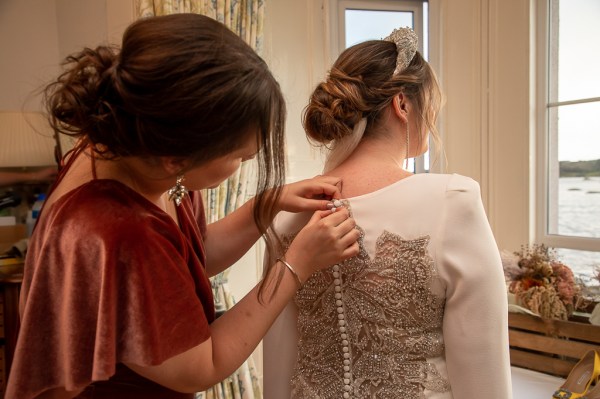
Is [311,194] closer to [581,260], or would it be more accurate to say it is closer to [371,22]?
[581,260]

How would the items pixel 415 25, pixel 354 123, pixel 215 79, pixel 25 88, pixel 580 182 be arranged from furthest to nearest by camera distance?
pixel 25 88 < pixel 415 25 < pixel 580 182 < pixel 354 123 < pixel 215 79

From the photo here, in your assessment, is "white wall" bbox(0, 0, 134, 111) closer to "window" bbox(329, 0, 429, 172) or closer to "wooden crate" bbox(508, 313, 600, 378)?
"window" bbox(329, 0, 429, 172)

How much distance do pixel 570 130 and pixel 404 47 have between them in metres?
1.49

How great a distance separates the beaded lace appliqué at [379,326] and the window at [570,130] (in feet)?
4.59

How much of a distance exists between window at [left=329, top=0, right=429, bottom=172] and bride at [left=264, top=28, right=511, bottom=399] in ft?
5.12

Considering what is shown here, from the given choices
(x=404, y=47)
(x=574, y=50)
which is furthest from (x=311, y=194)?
(x=574, y=50)

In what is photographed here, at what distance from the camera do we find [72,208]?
770mm

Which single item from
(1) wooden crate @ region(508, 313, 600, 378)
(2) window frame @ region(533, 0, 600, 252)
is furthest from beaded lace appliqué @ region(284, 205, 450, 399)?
(2) window frame @ region(533, 0, 600, 252)

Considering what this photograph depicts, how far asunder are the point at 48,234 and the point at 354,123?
618mm

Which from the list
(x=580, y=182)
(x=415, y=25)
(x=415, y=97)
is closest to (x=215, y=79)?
(x=415, y=97)

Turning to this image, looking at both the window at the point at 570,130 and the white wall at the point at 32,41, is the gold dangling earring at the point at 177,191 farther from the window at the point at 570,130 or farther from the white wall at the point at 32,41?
the white wall at the point at 32,41

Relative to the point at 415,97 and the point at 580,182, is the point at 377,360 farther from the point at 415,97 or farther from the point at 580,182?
the point at 580,182

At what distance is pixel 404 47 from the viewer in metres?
1.06


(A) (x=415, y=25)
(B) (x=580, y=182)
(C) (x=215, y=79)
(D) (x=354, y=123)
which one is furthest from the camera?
(A) (x=415, y=25)
